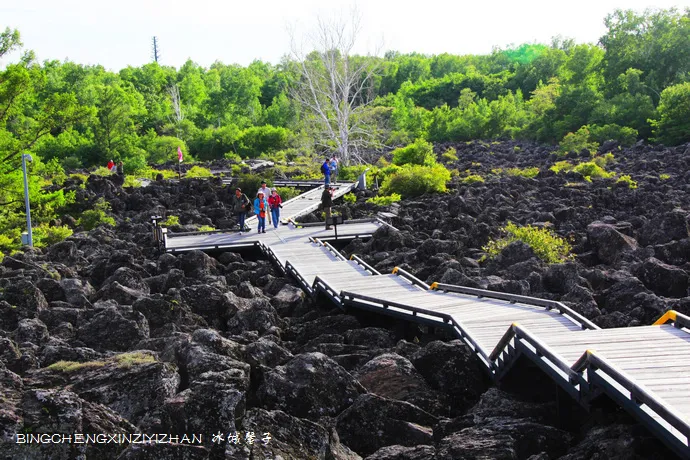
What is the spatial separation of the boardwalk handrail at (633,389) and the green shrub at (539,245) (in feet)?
32.1

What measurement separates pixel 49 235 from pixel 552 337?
19535mm

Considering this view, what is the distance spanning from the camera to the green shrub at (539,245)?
17783mm

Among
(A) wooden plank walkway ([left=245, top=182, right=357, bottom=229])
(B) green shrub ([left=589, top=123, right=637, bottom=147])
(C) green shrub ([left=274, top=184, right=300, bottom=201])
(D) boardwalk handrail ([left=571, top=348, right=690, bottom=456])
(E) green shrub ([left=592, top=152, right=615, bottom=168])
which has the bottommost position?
(C) green shrub ([left=274, top=184, right=300, bottom=201])

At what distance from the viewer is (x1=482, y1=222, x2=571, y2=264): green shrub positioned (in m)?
17.8

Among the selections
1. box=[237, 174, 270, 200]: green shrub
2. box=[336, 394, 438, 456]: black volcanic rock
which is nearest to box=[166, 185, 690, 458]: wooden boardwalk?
box=[336, 394, 438, 456]: black volcanic rock

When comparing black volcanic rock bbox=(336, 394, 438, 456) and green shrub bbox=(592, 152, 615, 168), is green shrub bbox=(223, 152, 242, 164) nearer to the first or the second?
green shrub bbox=(592, 152, 615, 168)

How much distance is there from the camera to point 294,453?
6.85 meters

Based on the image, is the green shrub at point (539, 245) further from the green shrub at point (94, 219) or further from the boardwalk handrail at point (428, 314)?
the green shrub at point (94, 219)

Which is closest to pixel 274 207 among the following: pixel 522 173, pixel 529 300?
pixel 529 300

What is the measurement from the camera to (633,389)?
273 inches

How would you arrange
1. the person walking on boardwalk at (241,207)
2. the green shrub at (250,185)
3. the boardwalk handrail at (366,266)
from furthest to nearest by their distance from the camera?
the green shrub at (250,185) → the person walking on boardwalk at (241,207) → the boardwalk handrail at (366,266)

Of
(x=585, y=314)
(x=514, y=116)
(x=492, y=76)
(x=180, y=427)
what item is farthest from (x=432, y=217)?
(x=492, y=76)

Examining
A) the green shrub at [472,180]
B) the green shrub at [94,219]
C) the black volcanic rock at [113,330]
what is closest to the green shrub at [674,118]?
the green shrub at [472,180]

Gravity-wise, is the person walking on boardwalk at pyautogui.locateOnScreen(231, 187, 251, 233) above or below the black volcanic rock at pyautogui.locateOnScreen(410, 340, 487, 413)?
above
